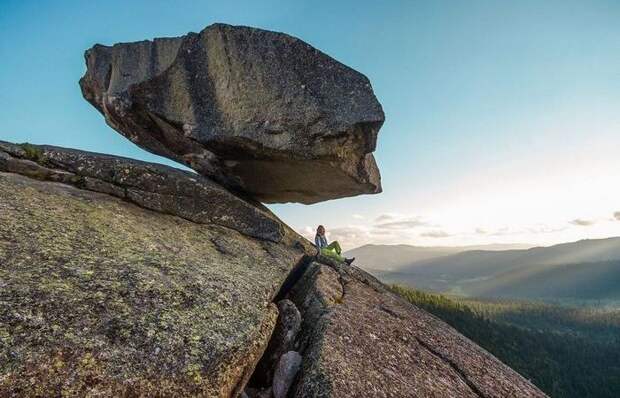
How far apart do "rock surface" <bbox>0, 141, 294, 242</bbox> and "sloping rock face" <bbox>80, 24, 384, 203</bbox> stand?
2.56m

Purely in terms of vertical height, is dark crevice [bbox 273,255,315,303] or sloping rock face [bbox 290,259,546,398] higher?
dark crevice [bbox 273,255,315,303]

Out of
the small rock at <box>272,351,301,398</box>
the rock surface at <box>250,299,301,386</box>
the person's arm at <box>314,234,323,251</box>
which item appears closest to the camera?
the small rock at <box>272,351,301,398</box>

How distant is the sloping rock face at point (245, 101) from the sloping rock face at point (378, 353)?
5.57 meters

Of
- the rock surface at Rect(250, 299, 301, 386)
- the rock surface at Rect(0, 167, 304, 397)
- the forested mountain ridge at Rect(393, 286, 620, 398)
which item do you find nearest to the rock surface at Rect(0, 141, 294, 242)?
the rock surface at Rect(0, 167, 304, 397)

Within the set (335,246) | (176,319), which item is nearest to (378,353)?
(176,319)

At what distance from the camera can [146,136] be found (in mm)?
18812

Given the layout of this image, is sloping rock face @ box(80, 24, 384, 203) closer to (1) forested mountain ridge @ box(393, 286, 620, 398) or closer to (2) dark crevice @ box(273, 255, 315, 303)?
(2) dark crevice @ box(273, 255, 315, 303)

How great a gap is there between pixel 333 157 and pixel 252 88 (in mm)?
4643

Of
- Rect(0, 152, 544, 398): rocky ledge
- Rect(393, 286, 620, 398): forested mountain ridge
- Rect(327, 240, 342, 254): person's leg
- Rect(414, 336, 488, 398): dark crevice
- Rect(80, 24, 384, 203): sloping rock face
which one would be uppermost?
Rect(80, 24, 384, 203): sloping rock face

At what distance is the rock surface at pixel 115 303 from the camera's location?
617 cm

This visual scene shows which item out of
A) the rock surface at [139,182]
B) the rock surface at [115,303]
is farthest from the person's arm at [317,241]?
the rock surface at [115,303]

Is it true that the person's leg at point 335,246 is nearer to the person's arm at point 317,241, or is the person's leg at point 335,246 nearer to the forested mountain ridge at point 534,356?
the person's arm at point 317,241

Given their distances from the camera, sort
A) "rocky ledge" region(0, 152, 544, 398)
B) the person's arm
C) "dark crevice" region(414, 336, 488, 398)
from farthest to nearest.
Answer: the person's arm < "dark crevice" region(414, 336, 488, 398) < "rocky ledge" region(0, 152, 544, 398)

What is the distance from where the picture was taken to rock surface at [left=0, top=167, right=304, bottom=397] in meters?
6.17
